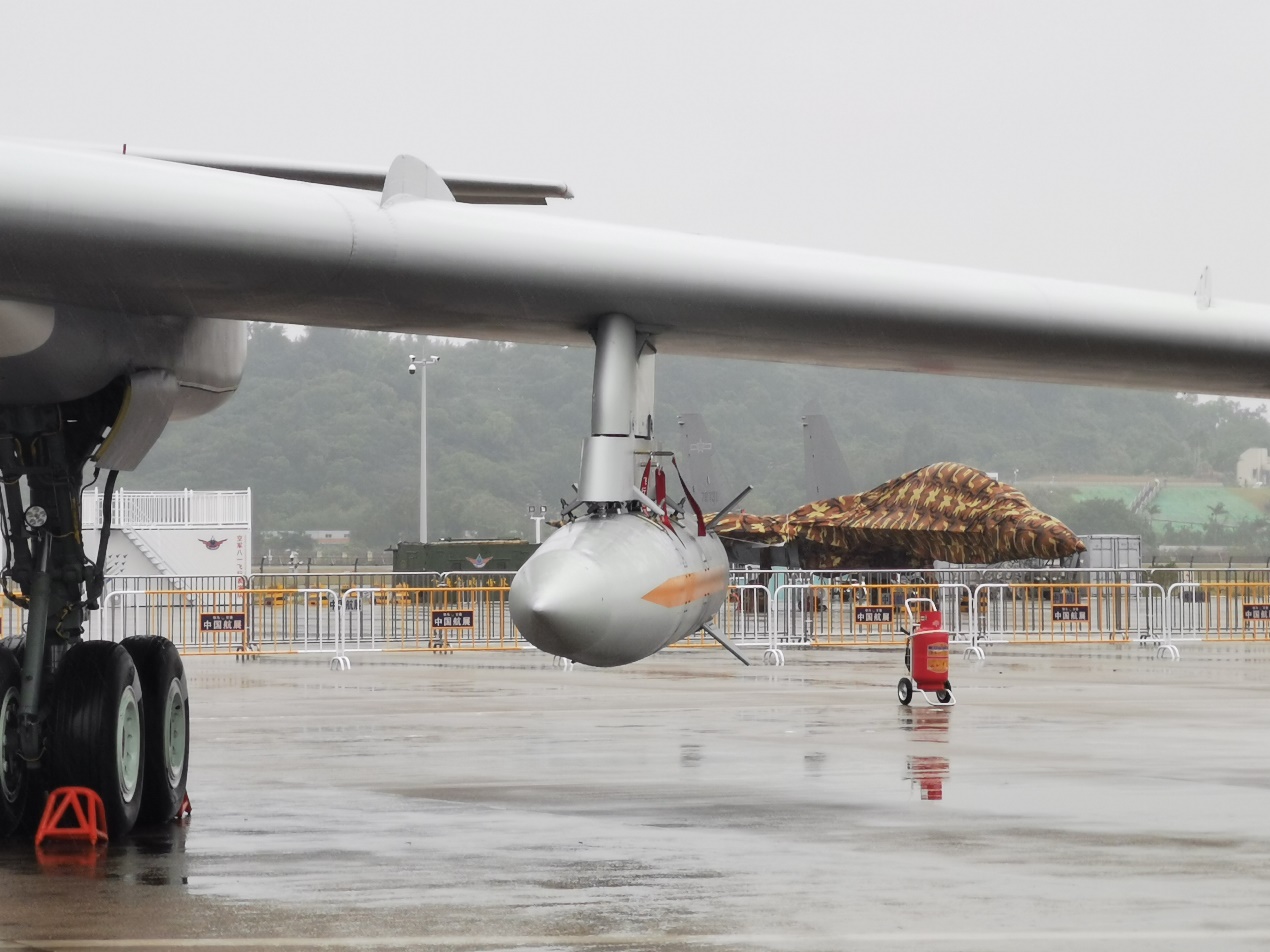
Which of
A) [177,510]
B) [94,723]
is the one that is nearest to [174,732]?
[94,723]

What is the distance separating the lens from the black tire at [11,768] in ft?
28.7

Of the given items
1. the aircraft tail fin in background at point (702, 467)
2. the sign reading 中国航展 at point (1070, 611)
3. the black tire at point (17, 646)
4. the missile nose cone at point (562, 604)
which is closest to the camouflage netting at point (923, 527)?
the aircraft tail fin in background at point (702, 467)

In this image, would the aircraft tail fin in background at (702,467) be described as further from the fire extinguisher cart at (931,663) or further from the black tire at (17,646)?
the black tire at (17,646)

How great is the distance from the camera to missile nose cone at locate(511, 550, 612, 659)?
265 inches

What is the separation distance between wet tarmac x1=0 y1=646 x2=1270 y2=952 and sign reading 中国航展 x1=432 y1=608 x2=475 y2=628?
9.54 metres

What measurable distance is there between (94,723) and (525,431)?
115 m

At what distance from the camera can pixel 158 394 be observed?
8.39 metres

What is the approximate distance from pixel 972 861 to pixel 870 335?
8.11 feet

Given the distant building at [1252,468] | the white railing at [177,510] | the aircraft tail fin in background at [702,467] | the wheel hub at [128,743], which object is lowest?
the wheel hub at [128,743]

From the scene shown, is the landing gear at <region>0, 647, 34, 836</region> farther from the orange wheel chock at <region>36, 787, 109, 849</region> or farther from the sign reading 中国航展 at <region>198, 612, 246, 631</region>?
the sign reading 中国航展 at <region>198, 612, 246, 631</region>

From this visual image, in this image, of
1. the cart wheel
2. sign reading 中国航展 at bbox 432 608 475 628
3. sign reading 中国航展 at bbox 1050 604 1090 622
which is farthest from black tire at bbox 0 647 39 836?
sign reading 中国航展 at bbox 1050 604 1090 622

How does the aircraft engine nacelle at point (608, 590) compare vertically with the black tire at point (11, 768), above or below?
above

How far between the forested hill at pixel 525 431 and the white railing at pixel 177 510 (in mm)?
64200

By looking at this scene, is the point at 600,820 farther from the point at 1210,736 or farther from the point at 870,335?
the point at 1210,736
